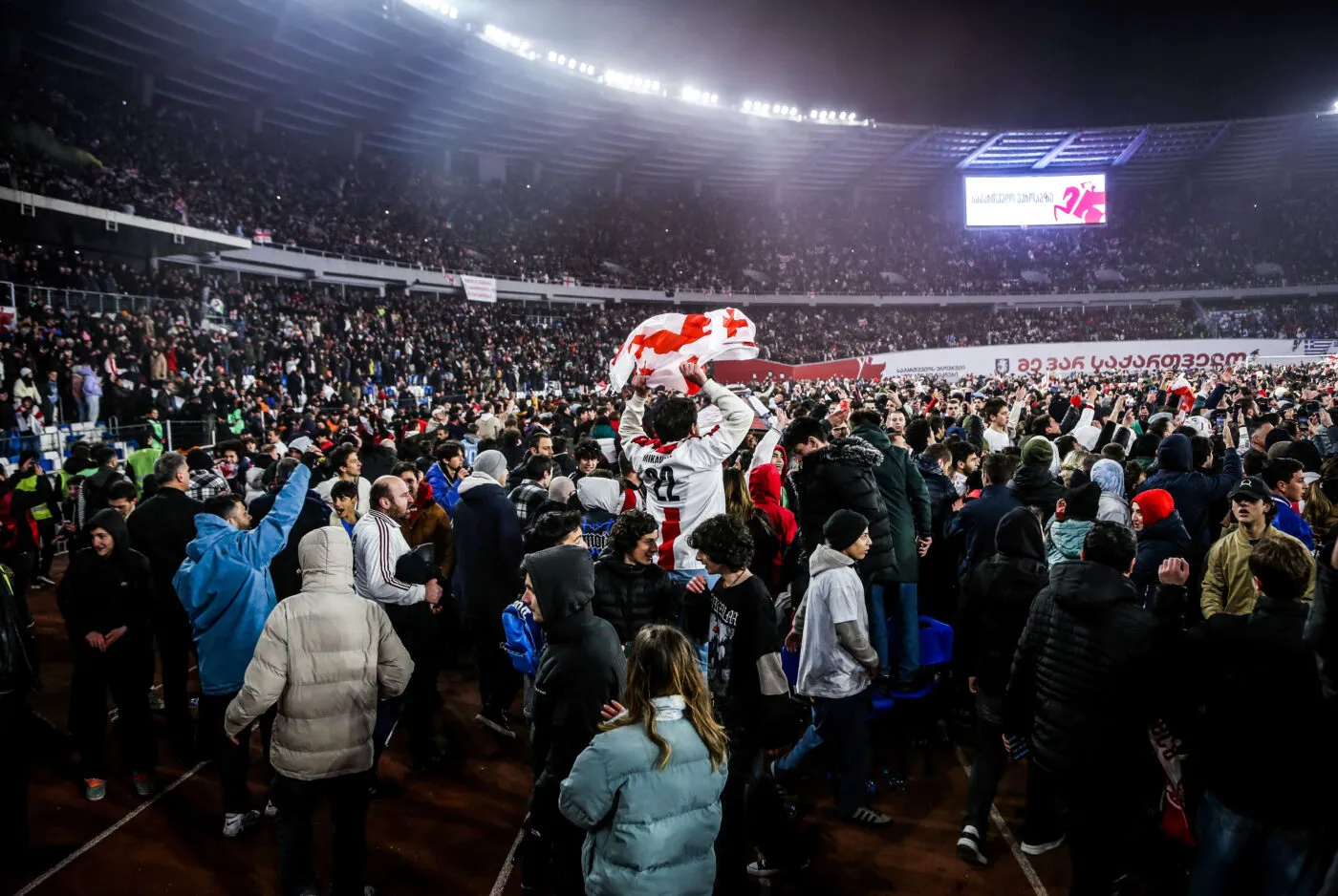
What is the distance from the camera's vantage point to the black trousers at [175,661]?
534 centimetres

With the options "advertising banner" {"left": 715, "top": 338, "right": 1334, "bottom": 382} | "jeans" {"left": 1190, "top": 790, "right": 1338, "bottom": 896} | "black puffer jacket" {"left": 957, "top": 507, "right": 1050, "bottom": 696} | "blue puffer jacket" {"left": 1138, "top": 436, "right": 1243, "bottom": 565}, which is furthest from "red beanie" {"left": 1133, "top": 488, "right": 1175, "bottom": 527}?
"advertising banner" {"left": 715, "top": 338, "right": 1334, "bottom": 382}

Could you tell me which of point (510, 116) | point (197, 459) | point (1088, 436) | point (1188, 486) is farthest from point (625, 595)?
point (510, 116)

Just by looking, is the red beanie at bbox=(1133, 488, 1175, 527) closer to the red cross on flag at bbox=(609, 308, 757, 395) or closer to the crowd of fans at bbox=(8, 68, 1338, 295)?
the red cross on flag at bbox=(609, 308, 757, 395)

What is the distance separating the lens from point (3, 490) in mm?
7969

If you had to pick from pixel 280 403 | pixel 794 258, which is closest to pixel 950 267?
pixel 794 258

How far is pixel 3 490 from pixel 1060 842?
31.0 feet

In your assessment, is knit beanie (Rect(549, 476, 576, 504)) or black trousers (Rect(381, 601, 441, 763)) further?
knit beanie (Rect(549, 476, 576, 504))

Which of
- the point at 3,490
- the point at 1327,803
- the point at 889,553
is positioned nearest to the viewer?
the point at 1327,803

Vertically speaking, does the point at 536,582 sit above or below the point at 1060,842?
above

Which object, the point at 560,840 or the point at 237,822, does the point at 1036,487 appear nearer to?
the point at 560,840

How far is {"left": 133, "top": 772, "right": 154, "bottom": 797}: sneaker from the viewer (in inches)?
197

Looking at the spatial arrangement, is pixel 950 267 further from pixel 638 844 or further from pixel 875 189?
pixel 638 844

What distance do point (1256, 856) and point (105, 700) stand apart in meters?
5.90

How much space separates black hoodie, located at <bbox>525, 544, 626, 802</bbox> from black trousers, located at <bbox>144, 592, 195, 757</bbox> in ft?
10.6
